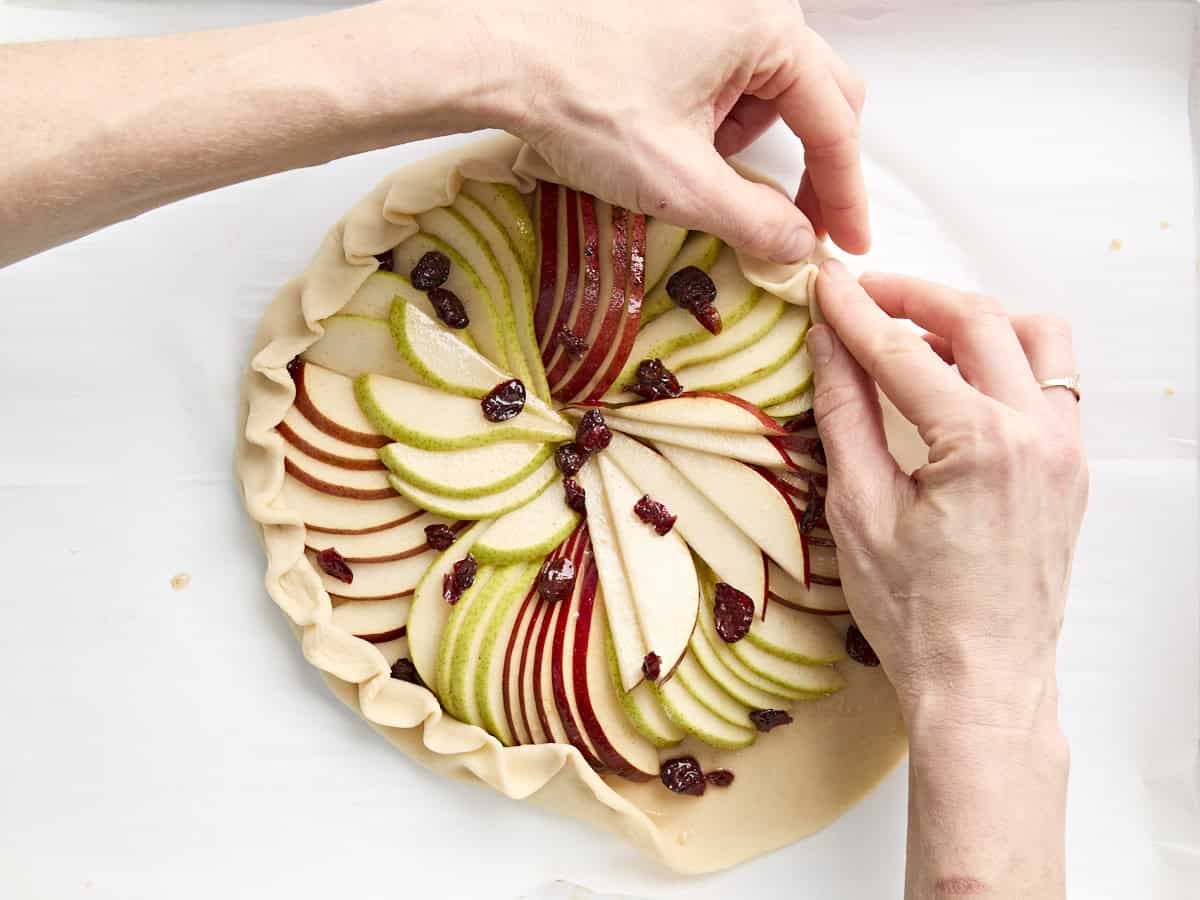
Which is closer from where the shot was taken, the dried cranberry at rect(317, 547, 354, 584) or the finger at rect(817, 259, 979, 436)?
the finger at rect(817, 259, 979, 436)

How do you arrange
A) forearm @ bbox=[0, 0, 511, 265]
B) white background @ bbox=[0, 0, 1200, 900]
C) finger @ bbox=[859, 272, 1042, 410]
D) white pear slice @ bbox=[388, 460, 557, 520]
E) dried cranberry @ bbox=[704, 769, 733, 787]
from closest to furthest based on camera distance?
forearm @ bbox=[0, 0, 511, 265], finger @ bbox=[859, 272, 1042, 410], white pear slice @ bbox=[388, 460, 557, 520], dried cranberry @ bbox=[704, 769, 733, 787], white background @ bbox=[0, 0, 1200, 900]

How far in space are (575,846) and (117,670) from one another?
1619 millimetres

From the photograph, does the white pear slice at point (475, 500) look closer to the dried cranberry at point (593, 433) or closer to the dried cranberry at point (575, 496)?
the dried cranberry at point (575, 496)

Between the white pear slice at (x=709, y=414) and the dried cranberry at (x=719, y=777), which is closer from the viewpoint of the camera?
the white pear slice at (x=709, y=414)

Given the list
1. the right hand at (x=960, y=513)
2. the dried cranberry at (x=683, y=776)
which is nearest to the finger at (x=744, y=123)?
the right hand at (x=960, y=513)

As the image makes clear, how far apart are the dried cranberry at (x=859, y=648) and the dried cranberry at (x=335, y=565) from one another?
5.08 feet

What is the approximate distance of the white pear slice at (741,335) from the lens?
10.3 ft

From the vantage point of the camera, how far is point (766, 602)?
10.4ft

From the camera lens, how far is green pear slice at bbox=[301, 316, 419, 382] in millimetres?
3240

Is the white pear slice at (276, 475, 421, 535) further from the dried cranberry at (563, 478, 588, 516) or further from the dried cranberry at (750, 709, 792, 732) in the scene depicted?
the dried cranberry at (750, 709, 792, 732)

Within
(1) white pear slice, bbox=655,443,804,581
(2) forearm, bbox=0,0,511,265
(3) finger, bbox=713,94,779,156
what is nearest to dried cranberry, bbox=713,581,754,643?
(1) white pear slice, bbox=655,443,804,581

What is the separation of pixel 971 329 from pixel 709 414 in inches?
30.7

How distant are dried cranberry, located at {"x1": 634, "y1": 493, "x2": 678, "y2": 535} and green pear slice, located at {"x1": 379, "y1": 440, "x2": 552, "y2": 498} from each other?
35 centimetres

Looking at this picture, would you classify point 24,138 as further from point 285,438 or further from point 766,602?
point 766,602
